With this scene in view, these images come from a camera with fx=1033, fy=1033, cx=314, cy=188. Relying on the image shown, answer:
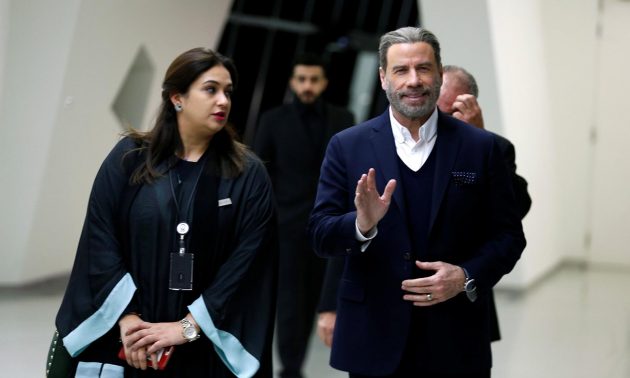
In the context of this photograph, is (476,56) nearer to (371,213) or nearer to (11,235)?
(11,235)

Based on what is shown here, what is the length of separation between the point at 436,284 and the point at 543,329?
584 cm

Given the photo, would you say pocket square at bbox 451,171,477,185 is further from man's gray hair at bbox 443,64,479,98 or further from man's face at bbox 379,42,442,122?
man's gray hair at bbox 443,64,479,98

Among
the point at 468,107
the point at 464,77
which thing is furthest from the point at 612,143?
the point at 468,107

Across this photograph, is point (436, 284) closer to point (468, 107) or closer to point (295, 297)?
point (468, 107)

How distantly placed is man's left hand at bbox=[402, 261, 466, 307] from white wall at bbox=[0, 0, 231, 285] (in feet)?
19.1

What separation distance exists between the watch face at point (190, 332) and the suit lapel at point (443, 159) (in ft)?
2.85

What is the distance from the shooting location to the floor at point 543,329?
7.09m

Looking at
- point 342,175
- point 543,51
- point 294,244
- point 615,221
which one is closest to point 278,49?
point 543,51

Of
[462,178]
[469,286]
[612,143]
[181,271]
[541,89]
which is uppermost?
[541,89]

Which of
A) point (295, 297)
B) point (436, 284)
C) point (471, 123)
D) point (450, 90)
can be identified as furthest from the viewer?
point (295, 297)

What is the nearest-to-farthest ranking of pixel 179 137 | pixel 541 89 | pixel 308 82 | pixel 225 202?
1. pixel 225 202
2. pixel 179 137
3. pixel 308 82
4. pixel 541 89

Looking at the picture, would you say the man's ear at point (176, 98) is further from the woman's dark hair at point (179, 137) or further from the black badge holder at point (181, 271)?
the black badge holder at point (181, 271)

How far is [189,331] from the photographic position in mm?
3465

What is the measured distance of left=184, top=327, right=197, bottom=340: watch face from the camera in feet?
11.4
